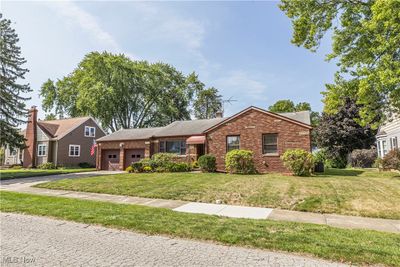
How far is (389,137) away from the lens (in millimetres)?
22297

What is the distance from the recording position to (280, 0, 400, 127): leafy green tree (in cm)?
1176

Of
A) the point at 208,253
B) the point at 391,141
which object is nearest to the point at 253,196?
the point at 208,253

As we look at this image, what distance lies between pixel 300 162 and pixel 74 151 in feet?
96.8

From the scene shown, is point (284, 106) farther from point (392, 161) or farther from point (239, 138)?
point (239, 138)

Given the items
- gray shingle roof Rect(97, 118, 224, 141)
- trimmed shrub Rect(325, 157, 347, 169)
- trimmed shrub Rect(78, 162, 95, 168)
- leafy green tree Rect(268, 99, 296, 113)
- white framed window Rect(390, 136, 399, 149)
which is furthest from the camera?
leafy green tree Rect(268, 99, 296, 113)

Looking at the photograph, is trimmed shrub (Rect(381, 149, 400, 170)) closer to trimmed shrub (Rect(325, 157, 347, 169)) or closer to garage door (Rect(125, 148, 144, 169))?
trimmed shrub (Rect(325, 157, 347, 169))

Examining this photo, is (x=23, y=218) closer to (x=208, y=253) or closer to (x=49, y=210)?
(x=49, y=210)

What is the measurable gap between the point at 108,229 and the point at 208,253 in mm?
2785

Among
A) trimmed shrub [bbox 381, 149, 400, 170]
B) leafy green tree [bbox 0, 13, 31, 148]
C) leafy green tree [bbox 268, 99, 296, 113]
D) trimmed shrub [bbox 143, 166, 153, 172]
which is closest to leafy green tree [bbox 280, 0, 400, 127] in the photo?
trimmed shrub [bbox 381, 149, 400, 170]

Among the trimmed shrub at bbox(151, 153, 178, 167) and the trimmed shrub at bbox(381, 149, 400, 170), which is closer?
the trimmed shrub at bbox(381, 149, 400, 170)

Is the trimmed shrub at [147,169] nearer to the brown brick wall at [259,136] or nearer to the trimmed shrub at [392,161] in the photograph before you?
the brown brick wall at [259,136]

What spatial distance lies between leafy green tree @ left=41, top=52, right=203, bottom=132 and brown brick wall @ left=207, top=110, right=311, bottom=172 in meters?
25.1

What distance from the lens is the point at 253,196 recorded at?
34.4 ft

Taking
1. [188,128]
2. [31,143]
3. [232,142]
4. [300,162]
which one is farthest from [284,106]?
[31,143]
